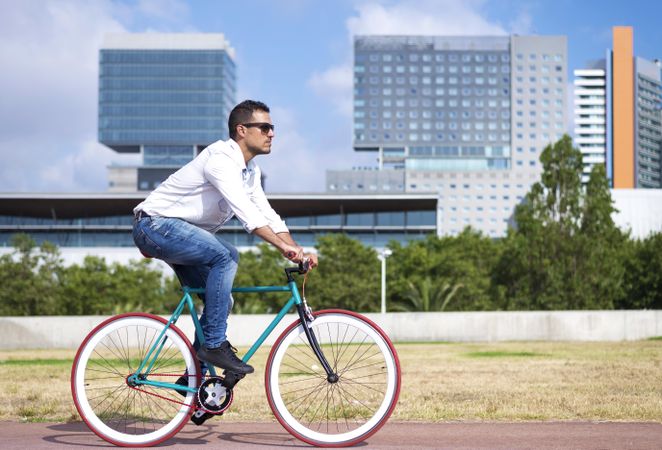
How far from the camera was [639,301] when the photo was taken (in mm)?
36344

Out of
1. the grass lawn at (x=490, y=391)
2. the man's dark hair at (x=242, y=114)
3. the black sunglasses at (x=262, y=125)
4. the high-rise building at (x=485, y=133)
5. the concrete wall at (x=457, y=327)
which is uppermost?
the high-rise building at (x=485, y=133)

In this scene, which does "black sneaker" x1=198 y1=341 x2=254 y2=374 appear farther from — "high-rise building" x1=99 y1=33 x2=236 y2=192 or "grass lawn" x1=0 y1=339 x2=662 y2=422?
"high-rise building" x1=99 y1=33 x2=236 y2=192

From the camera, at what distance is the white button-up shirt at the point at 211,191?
471 cm

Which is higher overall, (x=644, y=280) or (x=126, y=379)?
(x=644, y=280)

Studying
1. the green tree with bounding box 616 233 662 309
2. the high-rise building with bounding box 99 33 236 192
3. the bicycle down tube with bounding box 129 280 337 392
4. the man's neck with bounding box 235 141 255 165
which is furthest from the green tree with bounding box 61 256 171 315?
the high-rise building with bounding box 99 33 236 192

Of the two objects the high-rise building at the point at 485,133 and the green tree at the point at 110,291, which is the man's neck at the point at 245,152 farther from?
the high-rise building at the point at 485,133

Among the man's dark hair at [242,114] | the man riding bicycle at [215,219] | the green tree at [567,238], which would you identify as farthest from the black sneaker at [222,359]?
the green tree at [567,238]

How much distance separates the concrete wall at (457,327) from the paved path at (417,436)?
17.3 metres

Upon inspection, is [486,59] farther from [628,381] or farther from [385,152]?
[628,381]

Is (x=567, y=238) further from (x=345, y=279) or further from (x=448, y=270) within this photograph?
(x=345, y=279)

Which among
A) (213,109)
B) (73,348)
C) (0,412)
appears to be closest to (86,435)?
(0,412)

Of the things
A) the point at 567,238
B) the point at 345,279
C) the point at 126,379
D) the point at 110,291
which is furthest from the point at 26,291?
the point at 126,379

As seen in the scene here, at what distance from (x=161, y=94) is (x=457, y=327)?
169 m

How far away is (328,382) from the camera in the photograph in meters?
4.82
